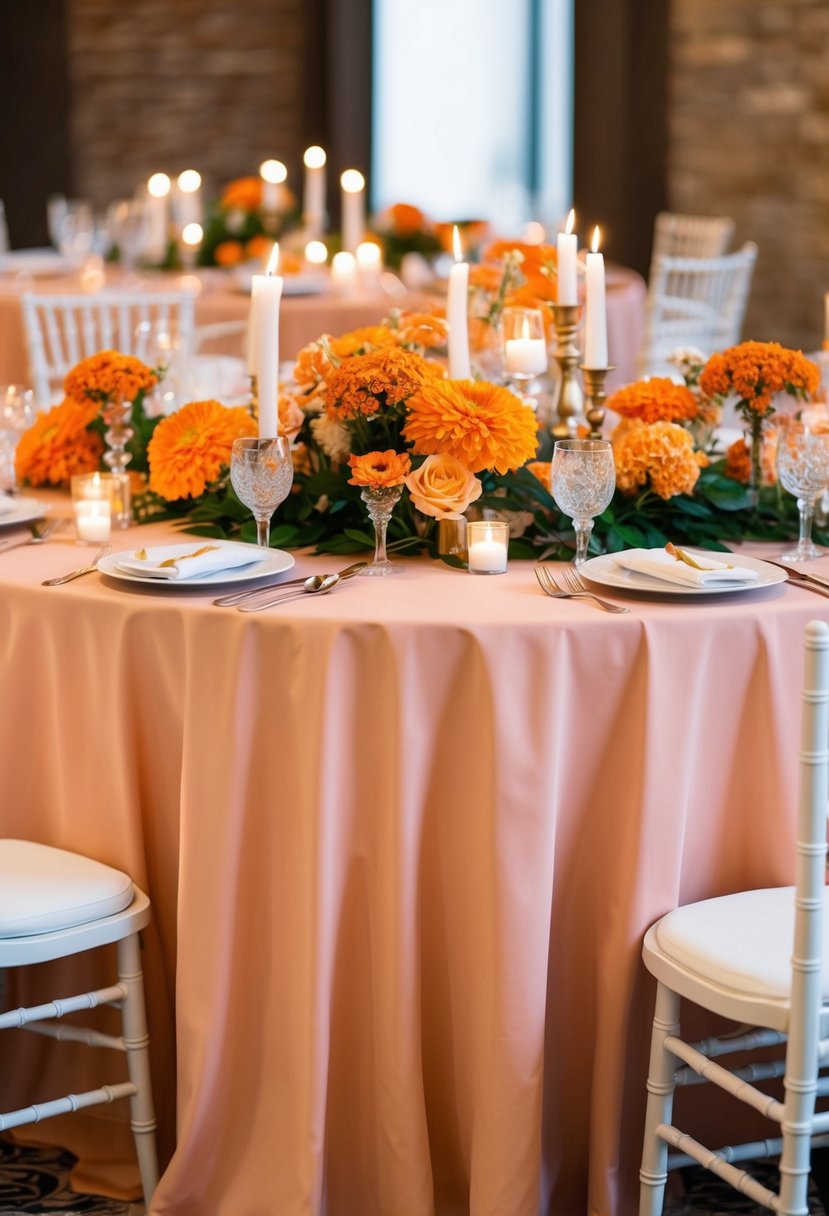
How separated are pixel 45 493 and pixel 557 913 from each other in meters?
1.36

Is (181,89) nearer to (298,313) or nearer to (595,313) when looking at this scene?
(298,313)

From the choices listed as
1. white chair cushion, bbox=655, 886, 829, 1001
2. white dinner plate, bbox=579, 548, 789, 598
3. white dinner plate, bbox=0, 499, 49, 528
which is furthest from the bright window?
white chair cushion, bbox=655, 886, 829, 1001

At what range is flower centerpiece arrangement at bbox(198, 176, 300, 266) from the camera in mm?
6383

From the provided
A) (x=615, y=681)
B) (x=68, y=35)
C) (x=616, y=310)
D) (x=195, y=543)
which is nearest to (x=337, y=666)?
(x=615, y=681)

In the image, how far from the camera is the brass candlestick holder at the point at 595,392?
8.28 feet

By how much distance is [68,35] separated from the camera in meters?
8.62

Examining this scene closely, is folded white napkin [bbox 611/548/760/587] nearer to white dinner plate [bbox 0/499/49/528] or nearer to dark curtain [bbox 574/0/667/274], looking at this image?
white dinner plate [bbox 0/499/49/528]

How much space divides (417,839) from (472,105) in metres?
7.37

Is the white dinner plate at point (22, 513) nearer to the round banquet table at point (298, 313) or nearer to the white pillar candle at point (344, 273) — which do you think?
the round banquet table at point (298, 313)

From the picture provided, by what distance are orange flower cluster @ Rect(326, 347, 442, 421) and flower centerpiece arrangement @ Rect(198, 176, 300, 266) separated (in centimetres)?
422

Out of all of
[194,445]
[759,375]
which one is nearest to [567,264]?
[759,375]

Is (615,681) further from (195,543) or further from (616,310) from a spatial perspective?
(616,310)

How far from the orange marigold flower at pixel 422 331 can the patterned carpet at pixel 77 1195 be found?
141 cm

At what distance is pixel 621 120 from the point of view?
7668 millimetres
